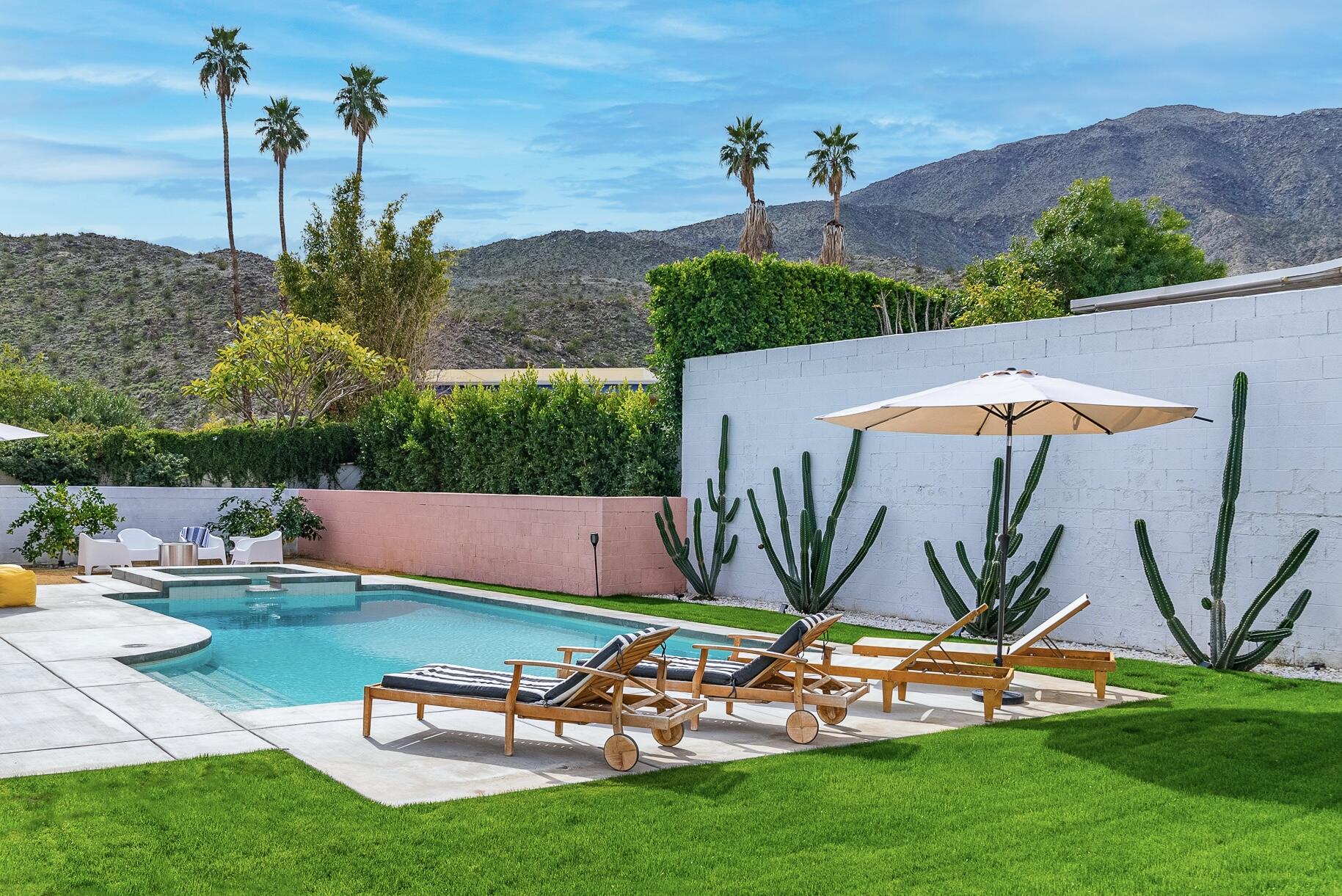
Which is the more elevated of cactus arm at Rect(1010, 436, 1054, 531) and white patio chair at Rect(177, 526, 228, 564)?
cactus arm at Rect(1010, 436, 1054, 531)

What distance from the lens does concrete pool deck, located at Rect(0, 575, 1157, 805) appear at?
18.8 feet

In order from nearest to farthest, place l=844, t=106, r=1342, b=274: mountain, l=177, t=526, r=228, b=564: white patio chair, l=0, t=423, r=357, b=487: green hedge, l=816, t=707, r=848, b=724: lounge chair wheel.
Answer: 1. l=816, t=707, r=848, b=724: lounge chair wheel
2. l=177, t=526, r=228, b=564: white patio chair
3. l=0, t=423, r=357, b=487: green hedge
4. l=844, t=106, r=1342, b=274: mountain

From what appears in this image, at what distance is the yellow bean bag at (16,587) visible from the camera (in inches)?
481

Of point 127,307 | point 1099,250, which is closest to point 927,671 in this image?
point 1099,250

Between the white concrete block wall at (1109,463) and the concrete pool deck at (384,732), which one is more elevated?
the white concrete block wall at (1109,463)

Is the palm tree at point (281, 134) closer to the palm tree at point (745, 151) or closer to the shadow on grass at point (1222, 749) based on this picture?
the palm tree at point (745, 151)

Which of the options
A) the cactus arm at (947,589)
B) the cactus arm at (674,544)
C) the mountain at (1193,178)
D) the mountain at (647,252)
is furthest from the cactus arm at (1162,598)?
the mountain at (1193,178)

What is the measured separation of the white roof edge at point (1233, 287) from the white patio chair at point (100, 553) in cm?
1470

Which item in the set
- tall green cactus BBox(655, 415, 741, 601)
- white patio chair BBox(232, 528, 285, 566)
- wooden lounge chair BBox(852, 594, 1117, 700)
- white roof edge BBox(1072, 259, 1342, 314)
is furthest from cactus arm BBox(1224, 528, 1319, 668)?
white patio chair BBox(232, 528, 285, 566)

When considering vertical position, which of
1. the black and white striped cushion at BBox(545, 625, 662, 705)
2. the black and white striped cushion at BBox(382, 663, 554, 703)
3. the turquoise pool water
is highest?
the black and white striped cushion at BBox(545, 625, 662, 705)

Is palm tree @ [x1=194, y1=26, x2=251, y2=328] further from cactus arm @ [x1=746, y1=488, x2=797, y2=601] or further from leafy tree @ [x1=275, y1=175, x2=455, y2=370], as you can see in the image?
cactus arm @ [x1=746, y1=488, x2=797, y2=601]

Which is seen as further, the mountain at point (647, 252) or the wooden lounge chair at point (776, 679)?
the mountain at point (647, 252)

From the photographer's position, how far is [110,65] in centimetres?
1975

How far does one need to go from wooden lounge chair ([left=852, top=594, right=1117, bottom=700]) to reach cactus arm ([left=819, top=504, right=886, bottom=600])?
4215 mm
